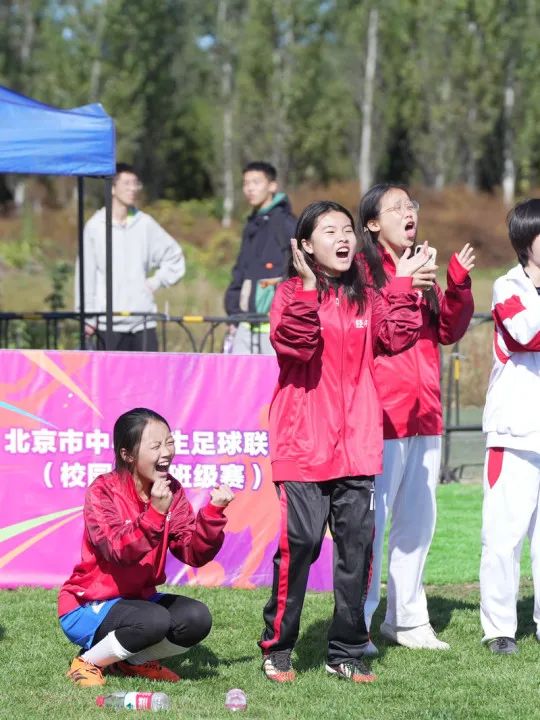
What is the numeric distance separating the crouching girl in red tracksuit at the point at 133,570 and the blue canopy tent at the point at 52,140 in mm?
3190

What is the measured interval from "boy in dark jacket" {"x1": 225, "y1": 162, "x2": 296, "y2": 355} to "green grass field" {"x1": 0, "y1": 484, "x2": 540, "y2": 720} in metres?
3.57

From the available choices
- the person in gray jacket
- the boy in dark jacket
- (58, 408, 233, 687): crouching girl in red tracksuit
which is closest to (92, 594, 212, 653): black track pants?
(58, 408, 233, 687): crouching girl in red tracksuit

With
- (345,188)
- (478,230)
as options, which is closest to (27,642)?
(478,230)

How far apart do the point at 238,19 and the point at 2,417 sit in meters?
47.8

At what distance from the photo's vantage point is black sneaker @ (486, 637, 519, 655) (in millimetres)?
5582

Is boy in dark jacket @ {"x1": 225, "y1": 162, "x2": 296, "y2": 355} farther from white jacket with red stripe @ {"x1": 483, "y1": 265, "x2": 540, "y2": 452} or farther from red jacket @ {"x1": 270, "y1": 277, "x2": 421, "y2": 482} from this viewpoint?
red jacket @ {"x1": 270, "y1": 277, "x2": 421, "y2": 482}

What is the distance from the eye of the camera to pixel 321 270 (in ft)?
16.6

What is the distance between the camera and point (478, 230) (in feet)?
125

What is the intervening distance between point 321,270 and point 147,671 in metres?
1.78

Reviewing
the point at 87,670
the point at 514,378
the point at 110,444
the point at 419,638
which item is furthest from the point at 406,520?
the point at 110,444

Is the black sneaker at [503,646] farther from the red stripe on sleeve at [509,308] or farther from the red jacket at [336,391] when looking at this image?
the red stripe on sleeve at [509,308]

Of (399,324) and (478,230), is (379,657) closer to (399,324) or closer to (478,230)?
(399,324)

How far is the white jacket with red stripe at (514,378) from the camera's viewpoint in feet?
17.9

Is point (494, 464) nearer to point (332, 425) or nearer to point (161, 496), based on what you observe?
point (332, 425)
